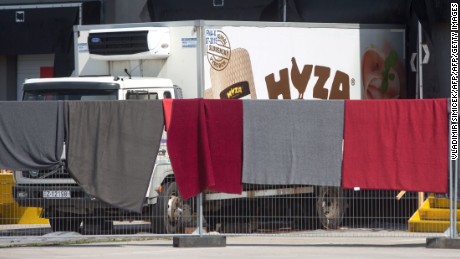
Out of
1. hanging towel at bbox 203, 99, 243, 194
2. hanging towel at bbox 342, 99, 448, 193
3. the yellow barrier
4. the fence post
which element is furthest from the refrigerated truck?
hanging towel at bbox 342, 99, 448, 193

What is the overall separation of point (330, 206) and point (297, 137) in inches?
65.2

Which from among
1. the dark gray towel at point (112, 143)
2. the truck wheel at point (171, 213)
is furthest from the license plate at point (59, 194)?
the truck wheel at point (171, 213)

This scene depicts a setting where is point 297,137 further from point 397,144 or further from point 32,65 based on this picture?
point 32,65

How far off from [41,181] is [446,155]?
6.11 meters

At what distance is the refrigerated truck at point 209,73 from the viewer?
57.5 ft

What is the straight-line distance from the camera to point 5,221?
62.7 ft

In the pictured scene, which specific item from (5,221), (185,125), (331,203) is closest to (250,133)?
(185,125)

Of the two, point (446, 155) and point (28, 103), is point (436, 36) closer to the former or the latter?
point (446, 155)

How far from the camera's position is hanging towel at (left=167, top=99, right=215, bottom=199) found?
1673 centimetres

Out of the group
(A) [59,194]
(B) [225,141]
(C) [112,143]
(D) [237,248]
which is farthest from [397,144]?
(A) [59,194]

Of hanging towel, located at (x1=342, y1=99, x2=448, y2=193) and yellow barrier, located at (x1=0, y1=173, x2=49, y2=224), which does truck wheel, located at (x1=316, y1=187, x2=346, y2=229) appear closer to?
hanging towel, located at (x1=342, y1=99, x2=448, y2=193)

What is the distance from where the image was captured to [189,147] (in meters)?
16.8

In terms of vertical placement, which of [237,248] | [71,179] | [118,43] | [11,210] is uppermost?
[118,43]

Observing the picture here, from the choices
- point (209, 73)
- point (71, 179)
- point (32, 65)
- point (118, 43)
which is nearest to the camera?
point (71, 179)
